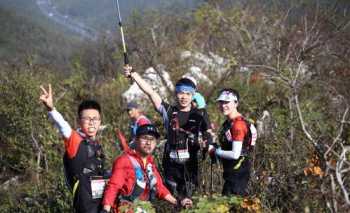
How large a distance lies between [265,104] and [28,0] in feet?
305

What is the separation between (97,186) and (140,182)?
0.36 m

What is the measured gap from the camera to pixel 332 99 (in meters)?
10.7

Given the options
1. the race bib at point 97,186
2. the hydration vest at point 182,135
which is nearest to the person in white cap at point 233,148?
the hydration vest at point 182,135

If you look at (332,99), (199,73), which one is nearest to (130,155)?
(332,99)

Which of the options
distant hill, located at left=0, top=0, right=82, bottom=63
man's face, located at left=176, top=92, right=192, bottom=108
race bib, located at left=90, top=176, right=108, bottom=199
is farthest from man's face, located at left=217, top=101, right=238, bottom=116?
distant hill, located at left=0, top=0, right=82, bottom=63

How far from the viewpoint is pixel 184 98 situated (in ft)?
16.6

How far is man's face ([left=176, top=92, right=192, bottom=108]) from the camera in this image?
16.6ft

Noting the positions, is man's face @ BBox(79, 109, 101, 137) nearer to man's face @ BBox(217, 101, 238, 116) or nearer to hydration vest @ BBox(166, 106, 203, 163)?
hydration vest @ BBox(166, 106, 203, 163)

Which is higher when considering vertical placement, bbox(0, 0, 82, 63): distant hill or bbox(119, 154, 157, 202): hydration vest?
bbox(0, 0, 82, 63): distant hill

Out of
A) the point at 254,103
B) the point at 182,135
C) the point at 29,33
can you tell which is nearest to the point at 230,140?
the point at 182,135

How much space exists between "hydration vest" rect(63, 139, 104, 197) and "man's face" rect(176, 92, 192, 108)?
45.0 inches

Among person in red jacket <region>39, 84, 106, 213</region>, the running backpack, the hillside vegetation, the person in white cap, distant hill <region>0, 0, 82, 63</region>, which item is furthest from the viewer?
distant hill <region>0, 0, 82, 63</region>

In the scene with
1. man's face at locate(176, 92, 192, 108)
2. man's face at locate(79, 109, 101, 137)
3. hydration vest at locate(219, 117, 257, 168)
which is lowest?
hydration vest at locate(219, 117, 257, 168)

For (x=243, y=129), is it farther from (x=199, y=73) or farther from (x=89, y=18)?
(x=89, y=18)
